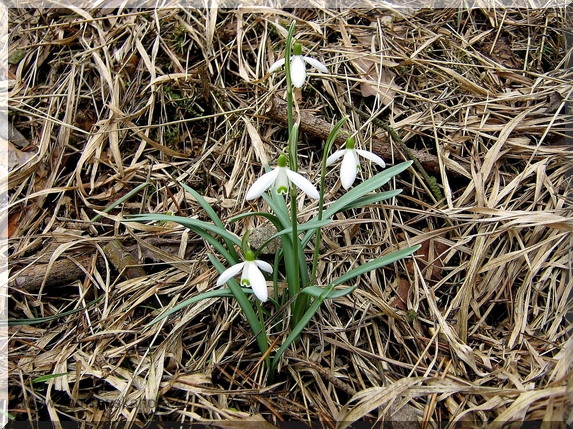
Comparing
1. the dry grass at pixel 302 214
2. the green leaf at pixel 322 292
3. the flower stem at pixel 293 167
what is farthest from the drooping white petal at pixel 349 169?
the dry grass at pixel 302 214

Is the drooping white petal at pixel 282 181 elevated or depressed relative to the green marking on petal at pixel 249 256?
elevated

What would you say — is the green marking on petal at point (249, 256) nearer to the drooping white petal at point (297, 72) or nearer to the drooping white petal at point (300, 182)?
the drooping white petal at point (300, 182)

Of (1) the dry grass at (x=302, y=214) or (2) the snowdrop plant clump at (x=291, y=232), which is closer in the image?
(2) the snowdrop plant clump at (x=291, y=232)

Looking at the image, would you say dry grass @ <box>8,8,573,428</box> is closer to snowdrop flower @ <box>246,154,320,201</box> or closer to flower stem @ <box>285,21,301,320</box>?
flower stem @ <box>285,21,301,320</box>

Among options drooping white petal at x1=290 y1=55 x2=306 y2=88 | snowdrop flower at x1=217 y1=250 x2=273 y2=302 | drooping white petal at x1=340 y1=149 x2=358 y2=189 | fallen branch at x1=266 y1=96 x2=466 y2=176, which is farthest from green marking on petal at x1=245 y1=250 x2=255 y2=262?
fallen branch at x1=266 y1=96 x2=466 y2=176

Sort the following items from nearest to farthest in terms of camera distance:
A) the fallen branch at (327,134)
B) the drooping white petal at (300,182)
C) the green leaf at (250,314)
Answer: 1. the drooping white petal at (300,182)
2. the green leaf at (250,314)
3. the fallen branch at (327,134)

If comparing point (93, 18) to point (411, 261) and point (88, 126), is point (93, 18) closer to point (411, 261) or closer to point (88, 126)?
point (88, 126)
